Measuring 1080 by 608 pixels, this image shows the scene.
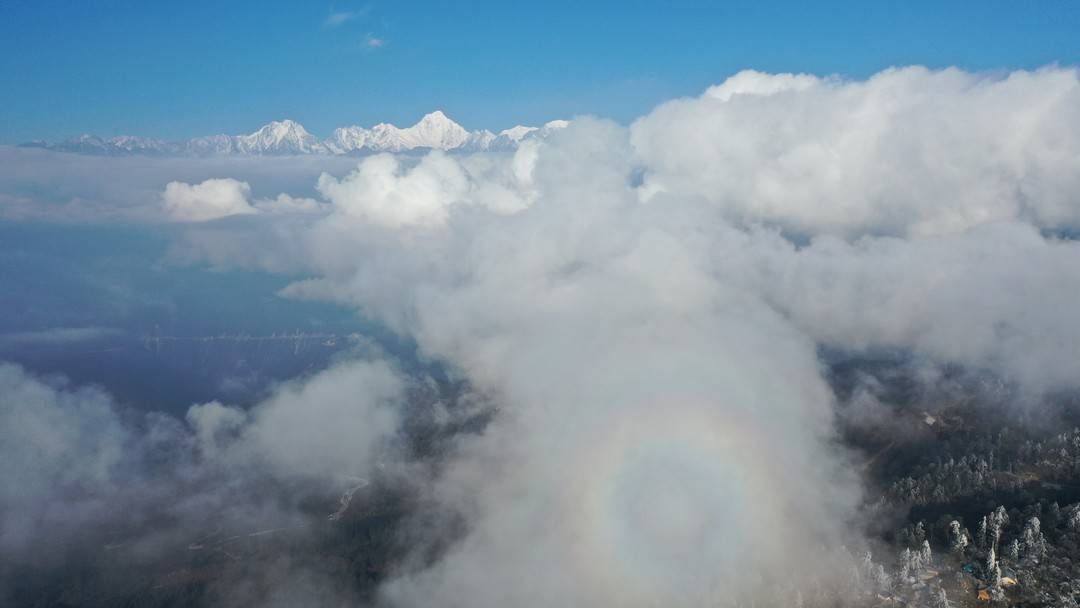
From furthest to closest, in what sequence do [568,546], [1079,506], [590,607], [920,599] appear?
[568,546] → [590,607] → [1079,506] → [920,599]

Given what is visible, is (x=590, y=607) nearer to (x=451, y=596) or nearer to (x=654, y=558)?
(x=654, y=558)

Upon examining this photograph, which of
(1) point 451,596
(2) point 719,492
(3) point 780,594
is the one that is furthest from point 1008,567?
(1) point 451,596

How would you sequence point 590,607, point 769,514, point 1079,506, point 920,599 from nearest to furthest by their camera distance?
point 920,599
point 1079,506
point 590,607
point 769,514

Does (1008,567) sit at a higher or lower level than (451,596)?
higher

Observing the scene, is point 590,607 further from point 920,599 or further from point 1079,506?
point 1079,506

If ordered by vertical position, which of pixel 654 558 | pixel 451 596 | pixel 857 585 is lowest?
pixel 451 596

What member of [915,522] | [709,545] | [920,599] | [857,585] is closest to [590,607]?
[709,545]

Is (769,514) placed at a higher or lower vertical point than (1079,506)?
lower

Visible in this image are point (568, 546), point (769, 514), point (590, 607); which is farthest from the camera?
point (568, 546)

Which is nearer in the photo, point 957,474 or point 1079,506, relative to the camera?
point 1079,506
